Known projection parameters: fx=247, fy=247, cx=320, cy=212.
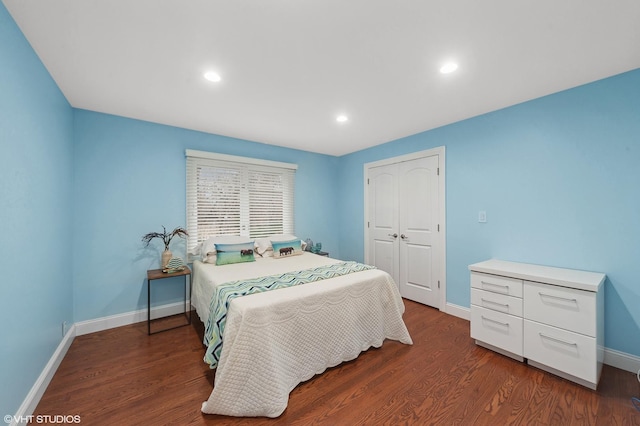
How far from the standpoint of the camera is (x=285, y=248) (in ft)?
11.4

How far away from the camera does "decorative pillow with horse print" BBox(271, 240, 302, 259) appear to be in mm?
3429

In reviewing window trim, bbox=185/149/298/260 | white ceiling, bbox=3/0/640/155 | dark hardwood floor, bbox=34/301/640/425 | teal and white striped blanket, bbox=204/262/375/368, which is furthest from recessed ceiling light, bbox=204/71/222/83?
dark hardwood floor, bbox=34/301/640/425

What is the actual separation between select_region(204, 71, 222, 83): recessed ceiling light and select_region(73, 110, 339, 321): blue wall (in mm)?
1474

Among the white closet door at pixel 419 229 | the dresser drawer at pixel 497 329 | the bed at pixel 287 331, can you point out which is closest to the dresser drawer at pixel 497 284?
the dresser drawer at pixel 497 329

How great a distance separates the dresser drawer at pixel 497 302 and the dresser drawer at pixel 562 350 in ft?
0.39

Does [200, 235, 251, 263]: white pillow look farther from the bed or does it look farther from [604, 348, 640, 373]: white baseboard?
[604, 348, 640, 373]: white baseboard

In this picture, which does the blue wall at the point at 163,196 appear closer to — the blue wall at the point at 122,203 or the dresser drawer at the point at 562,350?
the blue wall at the point at 122,203

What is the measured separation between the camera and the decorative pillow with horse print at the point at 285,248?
3.43 meters

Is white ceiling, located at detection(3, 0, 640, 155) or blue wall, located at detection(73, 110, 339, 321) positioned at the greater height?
white ceiling, located at detection(3, 0, 640, 155)

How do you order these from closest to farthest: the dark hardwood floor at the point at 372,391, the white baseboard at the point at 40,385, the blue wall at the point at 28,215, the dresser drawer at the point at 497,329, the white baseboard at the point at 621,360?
the blue wall at the point at 28,215 → the white baseboard at the point at 40,385 → the dark hardwood floor at the point at 372,391 → the white baseboard at the point at 621,360 → the dresser drawer at the point at 497,329

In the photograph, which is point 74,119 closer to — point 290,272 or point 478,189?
point 290,272

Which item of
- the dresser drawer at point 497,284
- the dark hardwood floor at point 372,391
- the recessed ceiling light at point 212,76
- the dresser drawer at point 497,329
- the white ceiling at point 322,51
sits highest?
the white ceiling at point 322,51

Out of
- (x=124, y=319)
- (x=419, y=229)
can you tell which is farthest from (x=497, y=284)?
(x=124, y=319)

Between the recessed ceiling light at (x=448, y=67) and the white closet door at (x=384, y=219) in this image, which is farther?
the white closet door at (x=384, y=219)
